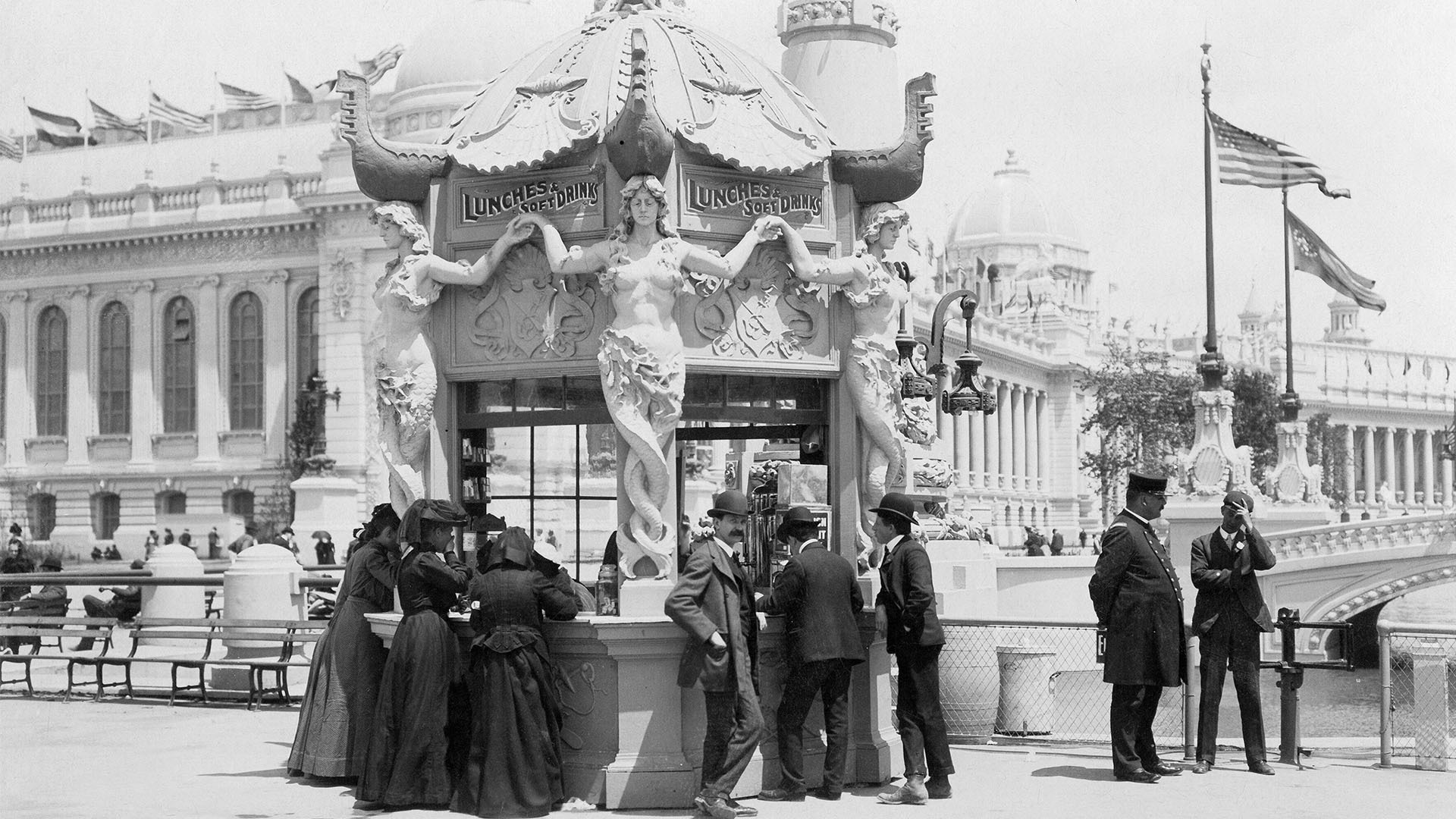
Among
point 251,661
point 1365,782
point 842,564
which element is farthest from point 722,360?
point 251,661

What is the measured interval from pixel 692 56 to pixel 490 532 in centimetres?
339

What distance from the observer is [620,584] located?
10.3 m

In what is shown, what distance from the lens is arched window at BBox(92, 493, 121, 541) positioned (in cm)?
7538

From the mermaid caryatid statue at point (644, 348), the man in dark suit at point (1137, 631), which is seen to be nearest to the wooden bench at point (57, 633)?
the mermaid caryatid statue at point (644, 348)

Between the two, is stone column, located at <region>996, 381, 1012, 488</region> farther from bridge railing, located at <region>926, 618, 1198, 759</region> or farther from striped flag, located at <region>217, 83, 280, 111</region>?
bridge railing, located at <region>926, 618, 1198, 759</region>

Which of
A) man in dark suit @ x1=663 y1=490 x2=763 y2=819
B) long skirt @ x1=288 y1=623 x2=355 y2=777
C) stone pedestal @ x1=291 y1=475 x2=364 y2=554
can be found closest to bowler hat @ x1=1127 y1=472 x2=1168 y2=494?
man in dark suit @ x1=663 y1=490 x2=763 y2=819

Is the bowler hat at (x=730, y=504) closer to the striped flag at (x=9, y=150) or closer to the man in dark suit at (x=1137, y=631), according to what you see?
the man in dark suit at (x=1137, y=631)

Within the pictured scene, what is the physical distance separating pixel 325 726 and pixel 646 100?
4440mm

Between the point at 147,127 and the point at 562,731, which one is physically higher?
the point at 147,127

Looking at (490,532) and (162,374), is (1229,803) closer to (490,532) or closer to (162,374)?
(490,532)

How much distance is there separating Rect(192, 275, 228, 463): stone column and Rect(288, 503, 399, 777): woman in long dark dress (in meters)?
64.6

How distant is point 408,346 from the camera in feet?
36.1

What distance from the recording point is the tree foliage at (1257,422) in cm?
7775

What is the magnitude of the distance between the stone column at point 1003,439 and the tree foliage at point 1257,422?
23.5 metres
